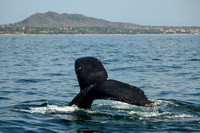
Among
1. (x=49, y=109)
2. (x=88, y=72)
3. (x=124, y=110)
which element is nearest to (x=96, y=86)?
(x=88, y=72)

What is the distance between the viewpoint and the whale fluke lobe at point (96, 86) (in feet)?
25.1

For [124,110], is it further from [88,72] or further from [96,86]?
[96,86]

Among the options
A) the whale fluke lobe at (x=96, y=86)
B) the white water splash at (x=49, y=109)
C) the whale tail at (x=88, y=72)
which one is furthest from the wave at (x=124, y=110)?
the whale tail at (x=88, y=72)

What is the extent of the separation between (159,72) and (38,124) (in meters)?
12.9

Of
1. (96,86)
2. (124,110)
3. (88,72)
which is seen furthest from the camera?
Result: (124,110)

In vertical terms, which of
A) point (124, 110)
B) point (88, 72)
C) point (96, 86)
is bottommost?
point (124, 110)

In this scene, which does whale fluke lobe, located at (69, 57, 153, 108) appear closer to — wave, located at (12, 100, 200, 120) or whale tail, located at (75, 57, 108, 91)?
whale tail, located at (75, 57, 108, 91)

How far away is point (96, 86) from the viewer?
8352 millimetres

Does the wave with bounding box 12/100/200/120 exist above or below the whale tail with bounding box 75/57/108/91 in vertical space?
below

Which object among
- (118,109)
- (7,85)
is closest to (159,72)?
(7,85)

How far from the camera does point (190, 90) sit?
15031 millimetres

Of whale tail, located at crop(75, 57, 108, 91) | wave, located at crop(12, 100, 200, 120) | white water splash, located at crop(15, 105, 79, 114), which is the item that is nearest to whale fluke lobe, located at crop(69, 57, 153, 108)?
whale tail, located at crop(75, 57, 108, 91)

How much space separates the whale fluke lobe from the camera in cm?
765

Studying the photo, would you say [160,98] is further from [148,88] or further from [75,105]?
[75,105]
